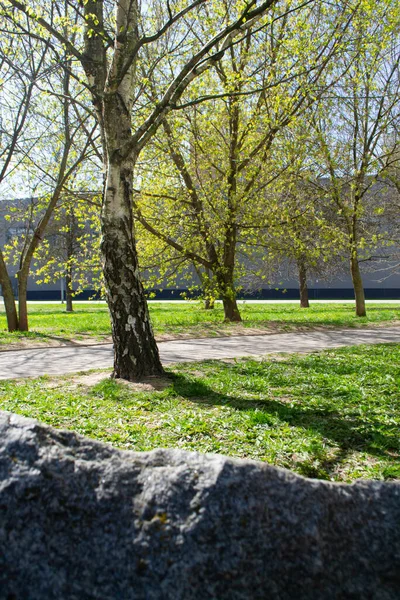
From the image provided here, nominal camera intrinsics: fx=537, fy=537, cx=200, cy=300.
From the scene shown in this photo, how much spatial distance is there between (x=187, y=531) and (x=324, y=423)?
12.8ft

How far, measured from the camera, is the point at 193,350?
479 inches

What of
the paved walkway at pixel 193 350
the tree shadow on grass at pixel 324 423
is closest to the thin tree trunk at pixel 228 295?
the paved walkway at pixel 193 350

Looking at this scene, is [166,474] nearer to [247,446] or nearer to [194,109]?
[247,446]

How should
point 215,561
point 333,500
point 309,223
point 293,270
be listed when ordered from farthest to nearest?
point 293,270
point 309,223
point 333,500
point 215,561

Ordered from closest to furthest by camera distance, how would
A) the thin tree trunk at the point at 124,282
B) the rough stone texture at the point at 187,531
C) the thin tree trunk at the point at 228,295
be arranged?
1. the rough stone texture at the point at 187,531
2. the thin tree trunk at the point at 124,282
3. the thin tree trunk at the point at 228,295

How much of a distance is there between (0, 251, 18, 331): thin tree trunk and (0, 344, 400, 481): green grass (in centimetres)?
869

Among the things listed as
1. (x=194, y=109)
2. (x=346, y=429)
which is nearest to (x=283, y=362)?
(x=346, y=429)

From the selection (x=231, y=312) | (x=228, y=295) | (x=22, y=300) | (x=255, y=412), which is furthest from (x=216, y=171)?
(x=255, y=412)

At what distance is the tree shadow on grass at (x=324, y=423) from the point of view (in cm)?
456

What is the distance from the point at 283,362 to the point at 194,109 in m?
10.2

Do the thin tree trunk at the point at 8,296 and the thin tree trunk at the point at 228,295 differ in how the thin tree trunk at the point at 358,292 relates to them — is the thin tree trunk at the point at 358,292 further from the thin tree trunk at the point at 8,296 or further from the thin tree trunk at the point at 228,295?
the thin tree trunk at the point at 8,296

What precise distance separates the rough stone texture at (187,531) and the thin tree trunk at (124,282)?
228 inches

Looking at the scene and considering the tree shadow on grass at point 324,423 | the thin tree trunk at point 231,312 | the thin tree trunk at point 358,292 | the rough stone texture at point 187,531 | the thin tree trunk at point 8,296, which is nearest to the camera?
the rough stone texture at point 187,531

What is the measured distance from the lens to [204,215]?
17.3 m
